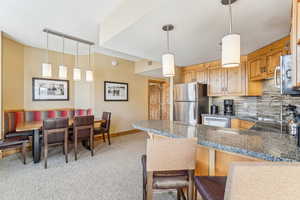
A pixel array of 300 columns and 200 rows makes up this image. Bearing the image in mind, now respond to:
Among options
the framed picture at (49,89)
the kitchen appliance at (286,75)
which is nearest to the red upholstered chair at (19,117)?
the framed picture at (49,89)

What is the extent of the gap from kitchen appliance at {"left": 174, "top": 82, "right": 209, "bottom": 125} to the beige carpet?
1.63 m

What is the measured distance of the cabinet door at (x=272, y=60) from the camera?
2443 millimetres

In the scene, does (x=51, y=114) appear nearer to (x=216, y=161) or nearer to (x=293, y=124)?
(x=216, y=161)

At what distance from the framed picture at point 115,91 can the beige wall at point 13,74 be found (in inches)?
82.5

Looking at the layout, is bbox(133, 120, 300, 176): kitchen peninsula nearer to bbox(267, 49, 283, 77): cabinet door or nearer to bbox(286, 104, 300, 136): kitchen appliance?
bbox(286, 104, 300, 136): kitchen appliance

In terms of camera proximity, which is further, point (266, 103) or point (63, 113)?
point (63, 113)

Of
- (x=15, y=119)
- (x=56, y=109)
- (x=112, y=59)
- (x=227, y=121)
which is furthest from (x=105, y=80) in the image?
(x=227, y=121)

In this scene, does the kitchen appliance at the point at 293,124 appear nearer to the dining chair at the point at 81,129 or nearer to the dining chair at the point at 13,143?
the dining chair at the point at 81,129

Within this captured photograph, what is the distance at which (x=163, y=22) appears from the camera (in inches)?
72.4

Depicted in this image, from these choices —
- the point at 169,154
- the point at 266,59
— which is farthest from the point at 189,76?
the point at 169,154

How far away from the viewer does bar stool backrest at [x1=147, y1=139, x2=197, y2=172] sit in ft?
3.61

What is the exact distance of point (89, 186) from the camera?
82.8 inches

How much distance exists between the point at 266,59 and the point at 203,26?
64.1 inches

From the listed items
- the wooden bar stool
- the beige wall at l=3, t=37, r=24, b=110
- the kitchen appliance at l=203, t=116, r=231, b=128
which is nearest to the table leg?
the beige wall at l=3, t=37, r=24, b=110
